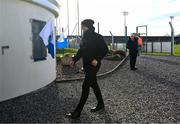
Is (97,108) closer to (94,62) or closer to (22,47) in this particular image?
(94,62)

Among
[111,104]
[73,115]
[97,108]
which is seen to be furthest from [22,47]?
[73,115]

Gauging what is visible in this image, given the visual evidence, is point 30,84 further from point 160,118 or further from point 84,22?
point 160,118

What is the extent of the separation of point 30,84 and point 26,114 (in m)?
Result: 2.61

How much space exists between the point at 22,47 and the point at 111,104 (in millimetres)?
2634

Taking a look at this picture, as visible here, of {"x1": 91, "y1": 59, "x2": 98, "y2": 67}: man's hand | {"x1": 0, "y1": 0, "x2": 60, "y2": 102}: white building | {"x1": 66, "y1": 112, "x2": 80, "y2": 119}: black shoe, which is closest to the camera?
{"x1": 66, "y1": 112, "x2": 80, "y2": 119}: black shoe

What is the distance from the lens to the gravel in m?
6.95

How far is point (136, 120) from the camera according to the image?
6.80m

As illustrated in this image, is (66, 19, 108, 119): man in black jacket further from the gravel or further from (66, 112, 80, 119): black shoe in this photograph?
the gravel

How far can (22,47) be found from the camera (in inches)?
364

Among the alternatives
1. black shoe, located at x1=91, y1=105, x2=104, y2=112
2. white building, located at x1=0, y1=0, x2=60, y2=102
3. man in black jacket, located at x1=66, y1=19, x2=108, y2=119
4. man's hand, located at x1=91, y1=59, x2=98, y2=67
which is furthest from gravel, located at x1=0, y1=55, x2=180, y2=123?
man's hand, located at x1=91, y1=59, x2=98, y2=67

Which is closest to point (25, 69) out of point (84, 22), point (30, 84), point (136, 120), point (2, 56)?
point (30, 84)

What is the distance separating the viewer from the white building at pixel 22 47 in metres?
8.49

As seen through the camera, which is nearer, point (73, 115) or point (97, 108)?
point (73, 115)

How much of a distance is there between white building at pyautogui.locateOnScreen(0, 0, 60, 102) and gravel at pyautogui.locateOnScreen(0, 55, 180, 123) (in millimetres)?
341
